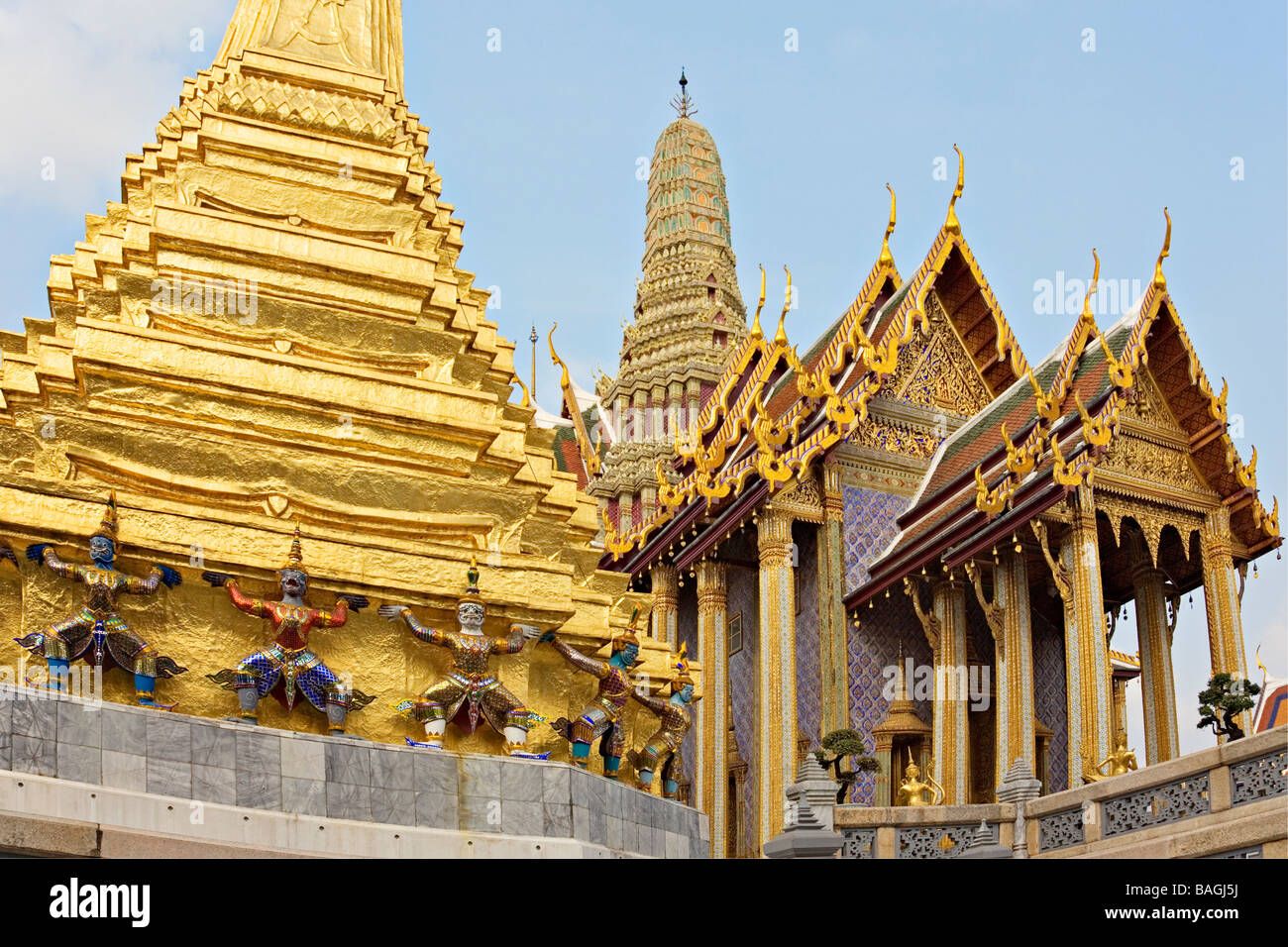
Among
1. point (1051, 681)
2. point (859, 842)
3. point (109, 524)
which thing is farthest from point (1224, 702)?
point (109, 524)

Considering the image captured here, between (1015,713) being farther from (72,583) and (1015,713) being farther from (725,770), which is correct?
(72,583)

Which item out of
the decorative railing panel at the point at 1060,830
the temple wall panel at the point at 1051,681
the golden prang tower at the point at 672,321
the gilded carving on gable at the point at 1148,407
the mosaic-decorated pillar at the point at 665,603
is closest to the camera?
the decorative railing panel at the point at 1060,830

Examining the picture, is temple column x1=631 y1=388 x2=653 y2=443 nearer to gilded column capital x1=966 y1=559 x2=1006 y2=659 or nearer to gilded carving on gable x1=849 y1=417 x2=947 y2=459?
gilded carving on gable x1=849 y1=417 x2=947 y2=459

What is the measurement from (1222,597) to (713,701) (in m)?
6.32

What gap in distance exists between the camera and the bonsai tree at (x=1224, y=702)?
47.2ft

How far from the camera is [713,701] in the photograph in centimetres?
2080

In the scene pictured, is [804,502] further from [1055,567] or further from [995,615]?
[1055,567]

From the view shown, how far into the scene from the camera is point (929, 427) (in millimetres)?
22016

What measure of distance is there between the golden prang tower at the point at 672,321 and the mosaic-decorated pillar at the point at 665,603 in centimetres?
295

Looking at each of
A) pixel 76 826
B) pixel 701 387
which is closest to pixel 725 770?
pixel 701 387

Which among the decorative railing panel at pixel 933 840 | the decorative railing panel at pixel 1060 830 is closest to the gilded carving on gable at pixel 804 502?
Answer: the decorative railing panel at pixel 933 840

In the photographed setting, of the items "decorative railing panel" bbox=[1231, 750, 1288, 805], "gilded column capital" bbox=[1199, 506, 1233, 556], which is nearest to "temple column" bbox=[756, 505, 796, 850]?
"gilded column capital" bbox=[1199, 506, 1233, 556]

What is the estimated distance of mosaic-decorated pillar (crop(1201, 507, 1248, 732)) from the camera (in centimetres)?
1872

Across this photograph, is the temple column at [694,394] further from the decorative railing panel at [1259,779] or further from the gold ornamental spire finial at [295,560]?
the decorative railing panel at [1259,779]
